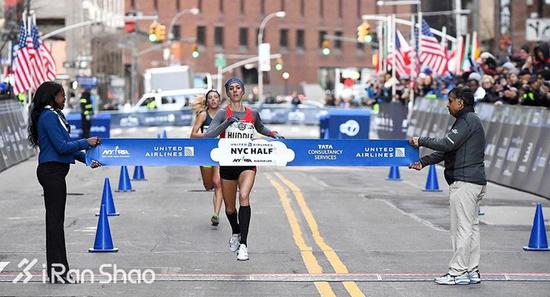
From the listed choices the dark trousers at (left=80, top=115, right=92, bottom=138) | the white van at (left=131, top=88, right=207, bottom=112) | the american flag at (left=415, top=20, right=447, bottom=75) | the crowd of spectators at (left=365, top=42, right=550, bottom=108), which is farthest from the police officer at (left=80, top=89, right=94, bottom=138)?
the white van at (left=131, top=88, right=207, bottom=112)

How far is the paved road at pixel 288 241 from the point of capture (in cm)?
1151

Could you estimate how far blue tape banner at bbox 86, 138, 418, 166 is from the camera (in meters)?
13.2

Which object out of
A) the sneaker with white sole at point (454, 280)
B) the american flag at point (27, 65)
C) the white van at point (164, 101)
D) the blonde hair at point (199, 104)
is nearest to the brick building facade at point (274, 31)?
the white van at point (164, 101)

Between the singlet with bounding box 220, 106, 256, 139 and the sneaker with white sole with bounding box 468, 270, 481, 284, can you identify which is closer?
the sneaker with white sole with bounding box 468, 270, 481, 284

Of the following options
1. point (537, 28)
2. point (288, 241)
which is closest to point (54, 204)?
point (288, 241)

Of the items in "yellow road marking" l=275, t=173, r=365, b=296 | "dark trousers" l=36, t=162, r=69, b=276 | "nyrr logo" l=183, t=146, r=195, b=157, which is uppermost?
"nyrr logo" l=183, t=146, r=195, b=157

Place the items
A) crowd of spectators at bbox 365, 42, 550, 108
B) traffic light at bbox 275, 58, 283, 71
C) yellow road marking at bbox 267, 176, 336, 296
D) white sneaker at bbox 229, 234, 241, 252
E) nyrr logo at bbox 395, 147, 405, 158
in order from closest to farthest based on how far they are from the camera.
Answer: yellow road marking at bbox 267, 176, 336, 296 < nyrr logo at bbox 395, 147, 405, 158 < white sneaker at bbox 229, 234, 241, 252 < crowd of spectators at bbox 365, 42, 550, 108 < traffic light at bbox 275, 58, 283, 71

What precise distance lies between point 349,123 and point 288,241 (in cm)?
2829

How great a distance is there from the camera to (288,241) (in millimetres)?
15133

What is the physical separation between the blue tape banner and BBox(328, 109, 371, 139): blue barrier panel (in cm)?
2936

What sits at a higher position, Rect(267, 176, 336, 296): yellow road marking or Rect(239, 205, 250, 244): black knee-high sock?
Rect(239, 205, 250, 244): black knee-high sock

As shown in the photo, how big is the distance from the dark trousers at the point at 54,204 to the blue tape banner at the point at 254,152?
1.34 metres

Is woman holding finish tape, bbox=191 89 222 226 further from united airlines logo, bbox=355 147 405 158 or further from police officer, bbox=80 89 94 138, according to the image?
police officer, bbox=80 89 94 138

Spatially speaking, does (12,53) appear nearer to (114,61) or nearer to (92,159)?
(92,159)
